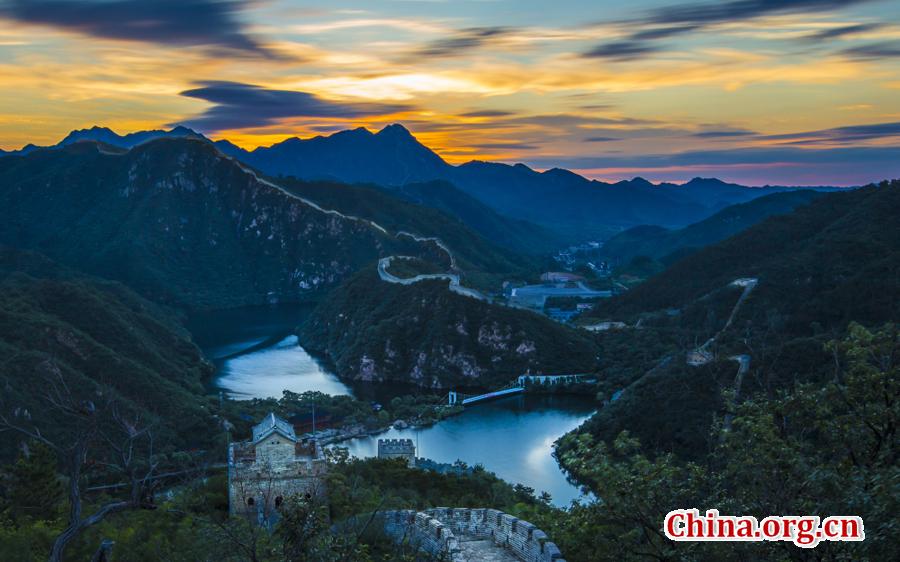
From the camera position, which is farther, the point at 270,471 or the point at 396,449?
the point at 396,449

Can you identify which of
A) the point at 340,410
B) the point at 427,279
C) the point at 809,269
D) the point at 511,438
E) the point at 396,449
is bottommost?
the point at 511,438

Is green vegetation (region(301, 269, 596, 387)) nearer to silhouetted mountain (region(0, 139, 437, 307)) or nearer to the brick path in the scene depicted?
silhouetted mountain (region(0, 139, 437, 307))

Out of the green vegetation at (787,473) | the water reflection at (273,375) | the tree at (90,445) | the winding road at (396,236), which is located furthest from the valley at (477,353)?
the tree at (90,445)

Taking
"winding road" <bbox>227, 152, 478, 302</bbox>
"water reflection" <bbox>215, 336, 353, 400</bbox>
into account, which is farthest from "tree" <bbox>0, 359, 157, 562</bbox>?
"winding road" <bbox>227, 152, 478, 302</bbox>

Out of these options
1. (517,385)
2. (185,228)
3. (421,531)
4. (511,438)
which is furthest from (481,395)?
(185,228)

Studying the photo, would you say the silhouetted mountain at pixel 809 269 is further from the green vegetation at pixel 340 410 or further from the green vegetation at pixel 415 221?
the green vegetation at pixel 415 221

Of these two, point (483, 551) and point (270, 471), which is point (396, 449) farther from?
point (483, 551)
